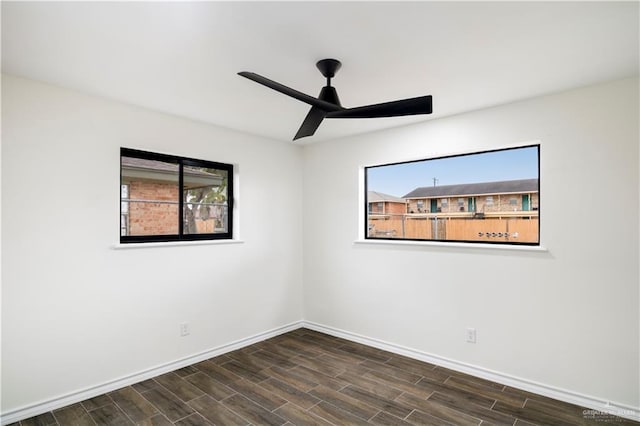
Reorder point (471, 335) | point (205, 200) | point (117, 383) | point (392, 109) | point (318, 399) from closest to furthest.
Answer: point (392, 109) < point (318, 399) < point (117, 383) < point (471, 335) < point (205, 200)

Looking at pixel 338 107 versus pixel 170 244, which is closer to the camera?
pixel 338 107

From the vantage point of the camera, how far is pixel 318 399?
109 inches

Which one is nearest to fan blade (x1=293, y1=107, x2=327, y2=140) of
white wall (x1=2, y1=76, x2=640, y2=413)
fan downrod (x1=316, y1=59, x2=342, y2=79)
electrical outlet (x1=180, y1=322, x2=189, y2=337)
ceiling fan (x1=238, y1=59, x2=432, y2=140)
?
ceiling fan (x1=238, y1=59, x2=432, y2=140)

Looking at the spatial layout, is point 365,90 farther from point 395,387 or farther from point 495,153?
point 395,387

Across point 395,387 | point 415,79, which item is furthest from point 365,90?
point 395,387

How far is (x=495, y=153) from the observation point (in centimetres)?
319

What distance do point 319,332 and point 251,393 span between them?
162 cm

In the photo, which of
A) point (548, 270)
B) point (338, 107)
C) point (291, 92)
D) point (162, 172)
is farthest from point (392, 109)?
point (162, 172)

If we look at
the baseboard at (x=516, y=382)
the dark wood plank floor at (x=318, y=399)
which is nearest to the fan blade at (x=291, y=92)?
the dark wood plank floor at (x=318, y=399)

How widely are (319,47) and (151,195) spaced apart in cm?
214

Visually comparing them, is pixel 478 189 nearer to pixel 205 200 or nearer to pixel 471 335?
pixel 471 335

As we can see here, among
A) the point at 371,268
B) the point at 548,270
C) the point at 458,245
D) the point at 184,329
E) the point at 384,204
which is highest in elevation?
the point at 384,204

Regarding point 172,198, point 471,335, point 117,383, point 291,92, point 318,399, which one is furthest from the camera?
point 172,198

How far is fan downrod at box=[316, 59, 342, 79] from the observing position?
2.22 m
